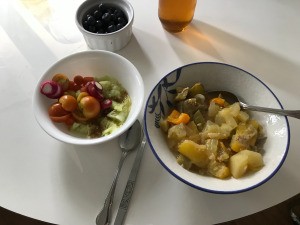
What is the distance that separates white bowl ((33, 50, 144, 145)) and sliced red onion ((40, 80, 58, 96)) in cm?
1

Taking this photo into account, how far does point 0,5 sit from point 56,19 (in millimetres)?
207

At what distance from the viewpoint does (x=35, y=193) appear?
2.10 ft

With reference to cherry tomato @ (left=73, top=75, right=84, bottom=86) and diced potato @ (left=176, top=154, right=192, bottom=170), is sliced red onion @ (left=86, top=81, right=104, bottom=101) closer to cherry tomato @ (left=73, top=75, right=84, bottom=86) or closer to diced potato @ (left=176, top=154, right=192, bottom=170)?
cherry tomato @ (left=73, top=75, right=84, bottom=86)

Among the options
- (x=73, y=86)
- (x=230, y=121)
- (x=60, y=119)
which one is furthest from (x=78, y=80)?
(x=230, y=121)

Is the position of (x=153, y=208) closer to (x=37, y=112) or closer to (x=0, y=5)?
(x=37, y=112)

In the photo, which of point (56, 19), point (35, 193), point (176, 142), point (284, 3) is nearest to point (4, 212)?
point (35, 193)

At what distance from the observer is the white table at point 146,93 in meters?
0.62

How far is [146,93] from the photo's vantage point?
2.55 feet

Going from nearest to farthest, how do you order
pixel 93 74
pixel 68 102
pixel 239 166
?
pixel 239 166
pixel 68 102
pixel 93 74

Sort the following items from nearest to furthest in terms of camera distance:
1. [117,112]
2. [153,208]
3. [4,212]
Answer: [153,208] → [117,112] → [4,212]

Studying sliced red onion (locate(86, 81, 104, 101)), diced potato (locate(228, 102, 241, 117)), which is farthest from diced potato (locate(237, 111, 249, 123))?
sliced red onion (locate(86, 81, 104, 101))

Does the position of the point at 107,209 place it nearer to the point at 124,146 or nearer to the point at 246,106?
the point at 124,146

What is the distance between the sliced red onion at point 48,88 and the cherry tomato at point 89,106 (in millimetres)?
71

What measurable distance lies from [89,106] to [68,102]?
5 centimetres
